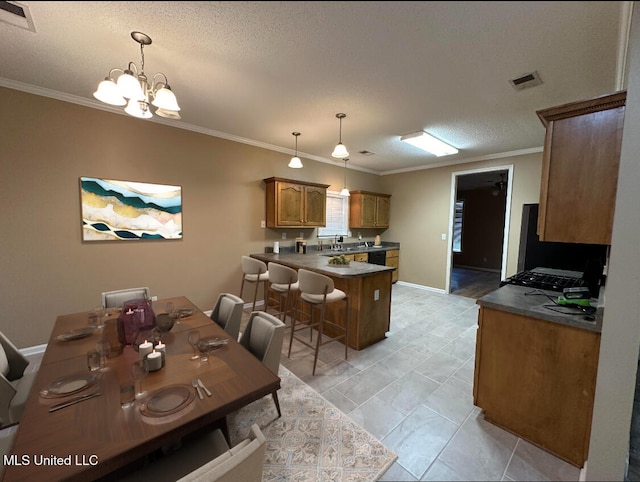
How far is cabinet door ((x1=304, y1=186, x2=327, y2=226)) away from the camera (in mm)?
4508

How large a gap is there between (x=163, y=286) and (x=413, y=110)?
11.4 ft

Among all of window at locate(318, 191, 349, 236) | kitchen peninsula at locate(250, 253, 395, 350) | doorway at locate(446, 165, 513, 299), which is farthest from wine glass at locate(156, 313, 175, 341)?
doorway at locate(446, 165, 513, 299)

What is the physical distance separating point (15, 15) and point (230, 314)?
7.56 feet

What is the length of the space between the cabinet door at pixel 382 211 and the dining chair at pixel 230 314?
419 centimetres

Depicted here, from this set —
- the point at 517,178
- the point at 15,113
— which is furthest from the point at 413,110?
the point at 15,113

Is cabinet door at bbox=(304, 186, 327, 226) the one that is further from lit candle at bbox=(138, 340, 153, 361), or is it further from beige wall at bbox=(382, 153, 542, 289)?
lit candle at bbox=(138, 340, 153, 361)

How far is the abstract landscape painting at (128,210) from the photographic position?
291 centimetres

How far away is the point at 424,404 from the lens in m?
2.10

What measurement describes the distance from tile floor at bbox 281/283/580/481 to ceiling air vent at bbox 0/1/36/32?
3.06 meters

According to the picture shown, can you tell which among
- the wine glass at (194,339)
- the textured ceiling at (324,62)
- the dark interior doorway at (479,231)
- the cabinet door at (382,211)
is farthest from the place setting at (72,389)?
the dark interior doorway at (479,231)

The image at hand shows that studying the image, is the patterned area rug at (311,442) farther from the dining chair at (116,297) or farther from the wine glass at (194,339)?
the dining chair at (116,297)

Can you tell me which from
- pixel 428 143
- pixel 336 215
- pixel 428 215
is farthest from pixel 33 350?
pixel 428 215

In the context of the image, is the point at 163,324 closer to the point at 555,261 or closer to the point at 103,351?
the point at 103,351

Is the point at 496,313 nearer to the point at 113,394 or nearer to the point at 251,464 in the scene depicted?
the point at 251,464
